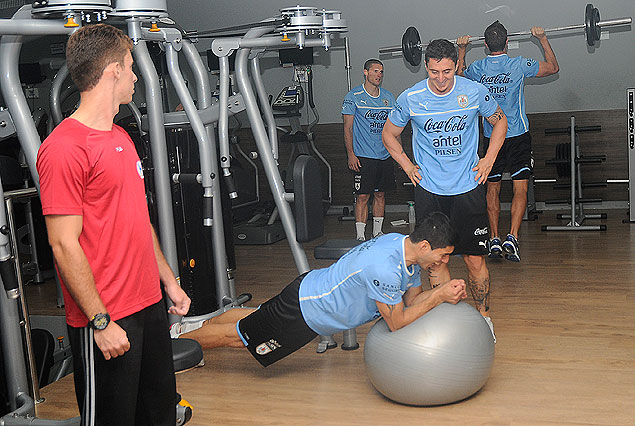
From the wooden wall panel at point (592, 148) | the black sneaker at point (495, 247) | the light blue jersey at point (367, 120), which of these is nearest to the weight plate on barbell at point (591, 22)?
the wooden wall panel at point (592, 148)

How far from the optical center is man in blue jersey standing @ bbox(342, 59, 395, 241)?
18.2 ft

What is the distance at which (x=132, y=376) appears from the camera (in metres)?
1.79

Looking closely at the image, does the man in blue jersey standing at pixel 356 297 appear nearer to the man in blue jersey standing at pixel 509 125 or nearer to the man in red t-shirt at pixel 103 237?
the man in red t-shirt at pixel 103 237

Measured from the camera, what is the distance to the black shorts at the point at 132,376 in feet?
5.73

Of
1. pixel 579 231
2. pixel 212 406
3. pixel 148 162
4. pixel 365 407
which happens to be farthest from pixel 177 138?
pixel 579 231

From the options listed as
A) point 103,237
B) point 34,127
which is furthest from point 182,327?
point 103,237

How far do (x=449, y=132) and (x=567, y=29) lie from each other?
3.17 meters

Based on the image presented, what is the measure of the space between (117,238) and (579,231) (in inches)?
186

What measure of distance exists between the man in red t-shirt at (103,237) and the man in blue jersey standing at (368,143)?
3.75 meters

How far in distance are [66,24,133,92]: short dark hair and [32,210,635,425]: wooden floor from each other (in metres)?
1.45

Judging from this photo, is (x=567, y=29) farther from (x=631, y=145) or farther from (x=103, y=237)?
(x=103, y=237)

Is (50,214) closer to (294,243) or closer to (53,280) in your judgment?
(294,243)

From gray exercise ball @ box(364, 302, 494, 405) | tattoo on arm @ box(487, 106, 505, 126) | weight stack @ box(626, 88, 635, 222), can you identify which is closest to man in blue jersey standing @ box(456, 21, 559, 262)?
weight stack @ box(626, 88, 635, 222)

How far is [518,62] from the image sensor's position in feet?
16.2
